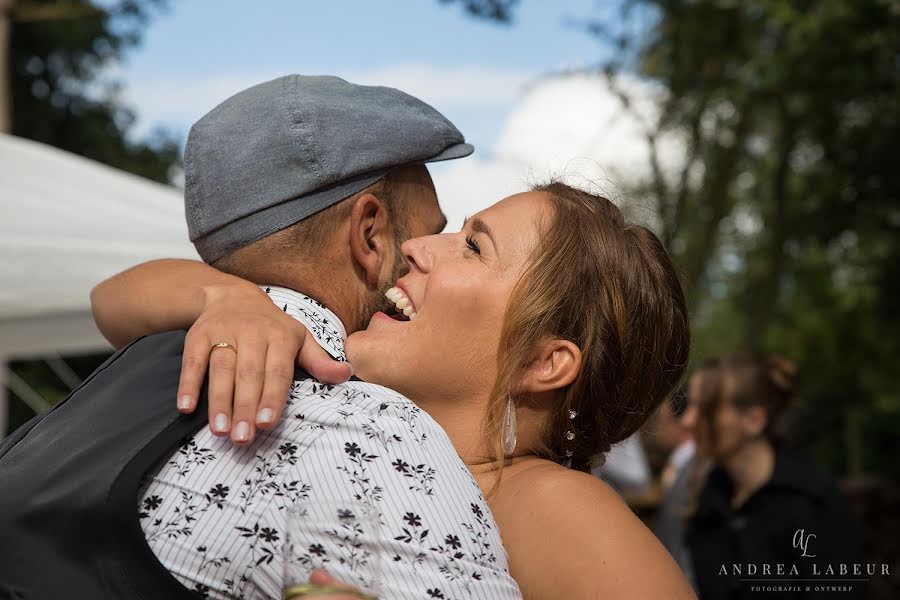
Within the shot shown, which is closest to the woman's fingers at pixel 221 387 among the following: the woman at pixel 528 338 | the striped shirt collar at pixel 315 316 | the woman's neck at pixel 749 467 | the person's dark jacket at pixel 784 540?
the striped shirt collar at pixel 315 316

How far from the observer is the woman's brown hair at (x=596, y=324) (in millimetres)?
1950

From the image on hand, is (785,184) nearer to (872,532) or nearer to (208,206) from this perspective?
(872,532)

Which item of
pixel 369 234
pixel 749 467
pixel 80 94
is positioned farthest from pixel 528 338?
pixel 80 94

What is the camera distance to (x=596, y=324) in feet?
6.52

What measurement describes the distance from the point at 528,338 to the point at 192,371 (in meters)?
0.71

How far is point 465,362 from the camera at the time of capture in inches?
78.0

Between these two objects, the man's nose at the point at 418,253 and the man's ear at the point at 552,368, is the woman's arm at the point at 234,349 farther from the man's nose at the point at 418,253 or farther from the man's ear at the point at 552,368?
the man's ear at the point at 552,368

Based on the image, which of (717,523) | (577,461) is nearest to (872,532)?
(717,523)

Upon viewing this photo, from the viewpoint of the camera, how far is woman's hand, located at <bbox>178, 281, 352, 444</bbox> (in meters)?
1.39

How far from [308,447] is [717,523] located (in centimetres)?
424

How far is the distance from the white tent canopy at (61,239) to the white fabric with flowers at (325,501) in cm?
434

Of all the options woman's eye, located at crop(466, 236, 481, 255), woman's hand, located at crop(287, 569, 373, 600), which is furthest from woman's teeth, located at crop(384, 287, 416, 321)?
woman's hand, located at crop(287, 569, 373, 600)

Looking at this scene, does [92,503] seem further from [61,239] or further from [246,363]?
[61,239]

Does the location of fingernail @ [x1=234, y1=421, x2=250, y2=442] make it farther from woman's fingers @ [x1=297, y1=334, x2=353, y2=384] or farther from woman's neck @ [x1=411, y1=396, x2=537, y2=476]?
woman's neck @ [x1=411, y1=396, x2=537, y2=476]
